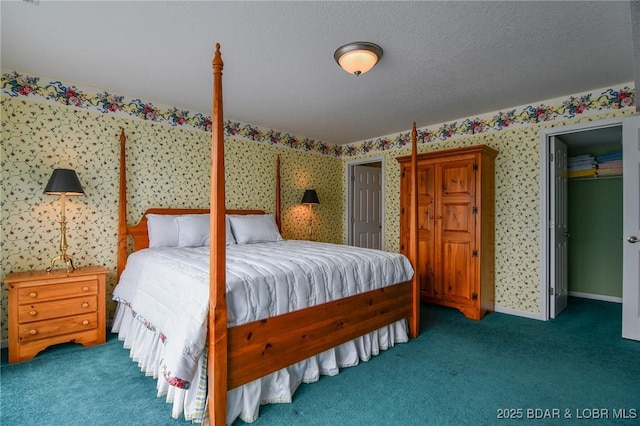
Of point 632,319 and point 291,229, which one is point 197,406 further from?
point 632,319

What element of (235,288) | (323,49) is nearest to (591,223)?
(323,49)

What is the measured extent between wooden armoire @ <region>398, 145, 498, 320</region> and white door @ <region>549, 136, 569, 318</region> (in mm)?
565

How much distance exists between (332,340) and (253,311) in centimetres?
71

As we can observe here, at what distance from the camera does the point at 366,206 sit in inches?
220

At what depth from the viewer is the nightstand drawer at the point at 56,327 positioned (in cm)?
243

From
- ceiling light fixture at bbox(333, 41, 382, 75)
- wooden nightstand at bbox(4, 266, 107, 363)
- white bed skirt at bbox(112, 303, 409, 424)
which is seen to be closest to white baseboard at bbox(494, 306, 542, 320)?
white bed skirt at bbox(112, 303, 409, 424)

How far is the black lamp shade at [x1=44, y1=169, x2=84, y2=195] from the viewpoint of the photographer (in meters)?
2.59

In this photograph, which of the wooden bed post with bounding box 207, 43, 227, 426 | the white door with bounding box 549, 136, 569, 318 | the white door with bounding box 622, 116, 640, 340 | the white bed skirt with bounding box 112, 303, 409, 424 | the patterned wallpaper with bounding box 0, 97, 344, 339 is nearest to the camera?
the wooden bed post with bounding box 207, 43, 227, 426

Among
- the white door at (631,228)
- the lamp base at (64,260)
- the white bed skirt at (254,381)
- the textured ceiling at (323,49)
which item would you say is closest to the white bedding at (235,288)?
the white bed skirt at (254,381)

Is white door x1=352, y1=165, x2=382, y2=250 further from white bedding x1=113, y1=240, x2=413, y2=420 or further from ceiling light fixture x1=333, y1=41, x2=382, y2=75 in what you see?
ceiling light fixture x1=333, y1=41, x2=382, y2=75

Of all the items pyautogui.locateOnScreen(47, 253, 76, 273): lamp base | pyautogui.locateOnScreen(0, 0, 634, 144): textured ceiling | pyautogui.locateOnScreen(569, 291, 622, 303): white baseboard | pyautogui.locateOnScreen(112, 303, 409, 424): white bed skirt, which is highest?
pyautogui.locateOnScreen(0, 0, 634, 144): textured ceiling

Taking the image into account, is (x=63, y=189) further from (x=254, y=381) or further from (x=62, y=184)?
(x=254, y=381)

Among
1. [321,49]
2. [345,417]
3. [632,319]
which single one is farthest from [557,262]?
[321,49]

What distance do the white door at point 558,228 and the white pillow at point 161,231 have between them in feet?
12.9
